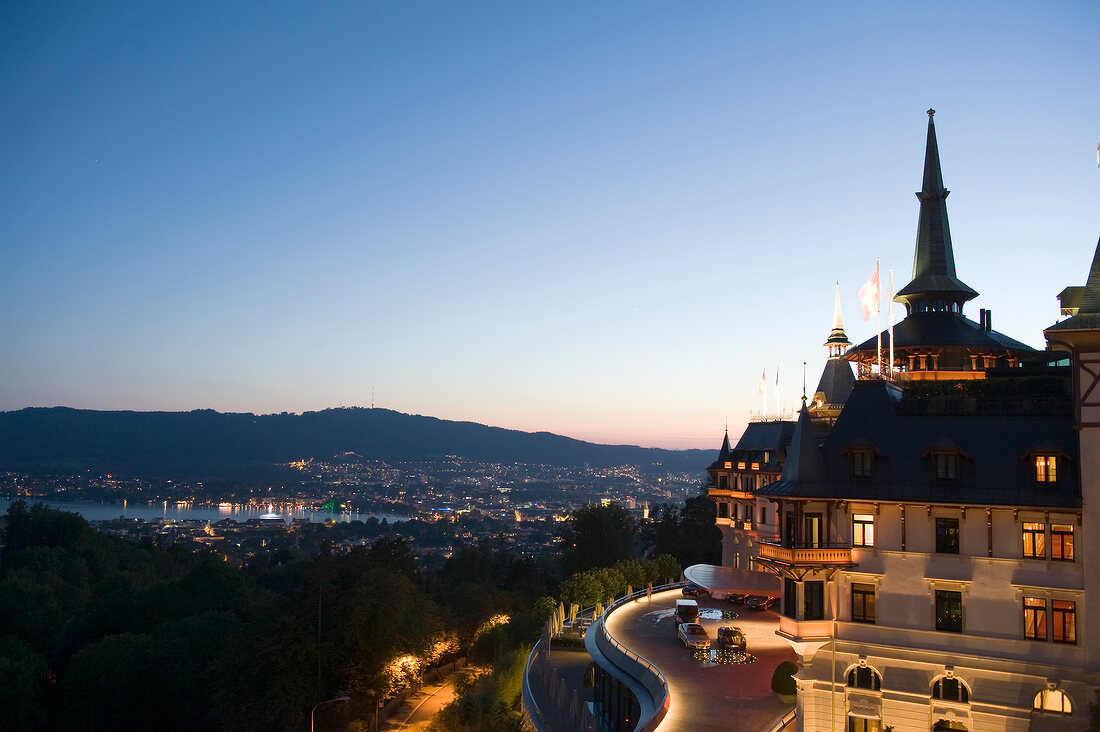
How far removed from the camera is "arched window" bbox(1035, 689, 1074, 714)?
28089 mm

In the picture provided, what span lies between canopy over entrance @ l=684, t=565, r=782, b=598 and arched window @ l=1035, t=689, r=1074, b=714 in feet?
55.3

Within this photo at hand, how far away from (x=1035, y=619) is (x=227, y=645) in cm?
5178

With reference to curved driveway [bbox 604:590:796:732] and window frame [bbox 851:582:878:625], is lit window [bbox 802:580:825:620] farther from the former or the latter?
curved driveway [bbox 604:590:796:732]

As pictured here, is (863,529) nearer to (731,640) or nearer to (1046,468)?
(1046,468)

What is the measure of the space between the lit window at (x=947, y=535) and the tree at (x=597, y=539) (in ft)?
241

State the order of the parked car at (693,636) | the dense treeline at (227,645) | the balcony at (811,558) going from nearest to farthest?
the balcony at (811,558)
the parked car at (693,636)
the dense treeline at (227,645)

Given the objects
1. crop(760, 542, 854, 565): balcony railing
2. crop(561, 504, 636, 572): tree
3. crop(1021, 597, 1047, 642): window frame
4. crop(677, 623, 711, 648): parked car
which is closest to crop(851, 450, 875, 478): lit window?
crop(760, 542, 854, 565): balcony railing

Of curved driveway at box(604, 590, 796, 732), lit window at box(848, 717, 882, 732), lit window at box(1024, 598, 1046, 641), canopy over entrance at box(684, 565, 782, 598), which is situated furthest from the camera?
canopy over entrance at box(684, 565, 782, 598)

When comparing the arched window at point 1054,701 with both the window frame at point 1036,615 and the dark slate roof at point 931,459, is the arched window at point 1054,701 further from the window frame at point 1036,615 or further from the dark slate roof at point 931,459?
the dark slate roof at point 931,459

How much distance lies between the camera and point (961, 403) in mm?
32875

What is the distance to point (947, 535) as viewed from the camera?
101 feet

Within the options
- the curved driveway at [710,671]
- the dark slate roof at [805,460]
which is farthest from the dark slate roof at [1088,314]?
the curved driveway at [710,671]

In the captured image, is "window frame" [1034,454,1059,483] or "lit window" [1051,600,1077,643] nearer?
"lit window" [1051,600,1077,643]

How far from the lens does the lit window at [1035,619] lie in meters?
29.1
